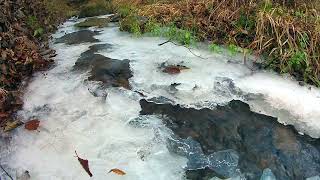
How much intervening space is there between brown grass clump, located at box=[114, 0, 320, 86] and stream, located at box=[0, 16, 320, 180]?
303mm

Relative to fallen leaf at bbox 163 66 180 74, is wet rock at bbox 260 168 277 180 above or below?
below

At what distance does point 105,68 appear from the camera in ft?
17.0

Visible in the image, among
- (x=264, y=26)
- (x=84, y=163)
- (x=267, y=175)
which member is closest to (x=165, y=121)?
(x=84, y=163)

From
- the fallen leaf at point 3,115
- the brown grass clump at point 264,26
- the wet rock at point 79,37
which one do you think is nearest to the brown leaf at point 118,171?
the fallen leaf at point 3,115

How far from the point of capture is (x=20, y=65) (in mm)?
5023

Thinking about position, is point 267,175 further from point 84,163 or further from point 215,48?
point 215,48

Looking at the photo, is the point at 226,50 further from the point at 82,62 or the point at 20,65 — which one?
the point at 20,65

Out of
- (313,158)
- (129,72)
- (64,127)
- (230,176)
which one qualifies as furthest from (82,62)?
(313,158)

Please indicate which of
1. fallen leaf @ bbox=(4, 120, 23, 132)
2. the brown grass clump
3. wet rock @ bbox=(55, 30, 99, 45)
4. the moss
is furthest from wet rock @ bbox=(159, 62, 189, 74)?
the moss

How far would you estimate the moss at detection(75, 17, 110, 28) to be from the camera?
7.51 metres

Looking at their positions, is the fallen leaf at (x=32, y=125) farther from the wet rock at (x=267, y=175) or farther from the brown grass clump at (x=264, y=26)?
the brown grass clump at (x=264, y=26)

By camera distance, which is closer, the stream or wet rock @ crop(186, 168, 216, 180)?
wet rock @ crop(186, 168, 216, 180)

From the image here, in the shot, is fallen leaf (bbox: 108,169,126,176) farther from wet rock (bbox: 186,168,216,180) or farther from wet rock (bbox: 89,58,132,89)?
wet rock (bbox: 89,58,132,89)

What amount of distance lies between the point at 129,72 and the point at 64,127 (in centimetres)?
139
